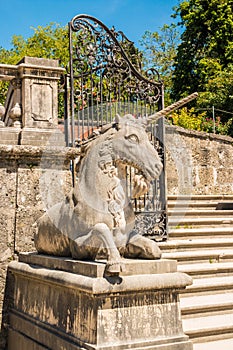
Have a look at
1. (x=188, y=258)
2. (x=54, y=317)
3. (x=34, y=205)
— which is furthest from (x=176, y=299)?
(x=188, y=258)

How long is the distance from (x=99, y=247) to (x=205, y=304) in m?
2.28

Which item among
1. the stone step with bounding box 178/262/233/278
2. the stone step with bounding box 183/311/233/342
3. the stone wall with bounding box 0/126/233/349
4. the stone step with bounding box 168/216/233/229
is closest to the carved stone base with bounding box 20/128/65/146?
the stone wall with bounding box 0/126/233/349

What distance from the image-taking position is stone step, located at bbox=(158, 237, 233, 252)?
23.9 feet

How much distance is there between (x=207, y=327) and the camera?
213 inches

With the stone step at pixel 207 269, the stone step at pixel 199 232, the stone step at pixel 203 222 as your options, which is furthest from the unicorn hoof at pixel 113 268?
the stone step at pixel 203 222

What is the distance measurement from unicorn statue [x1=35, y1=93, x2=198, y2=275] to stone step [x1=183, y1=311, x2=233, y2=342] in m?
1.49

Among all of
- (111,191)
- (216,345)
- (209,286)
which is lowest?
(216,345)

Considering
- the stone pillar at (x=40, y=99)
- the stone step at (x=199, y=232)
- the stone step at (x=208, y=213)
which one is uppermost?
the stone pillar at (x=40, y=99)

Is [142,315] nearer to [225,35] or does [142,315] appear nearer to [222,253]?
[222,253]

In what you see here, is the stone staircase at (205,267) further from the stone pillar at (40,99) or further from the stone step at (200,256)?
the stone pillar at (40,99)

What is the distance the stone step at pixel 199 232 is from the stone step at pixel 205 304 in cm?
168

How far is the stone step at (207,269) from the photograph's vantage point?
6656mm

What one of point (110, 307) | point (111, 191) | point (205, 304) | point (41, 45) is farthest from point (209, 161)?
point (41, 45)

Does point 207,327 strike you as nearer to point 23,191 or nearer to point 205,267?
point 205,267
